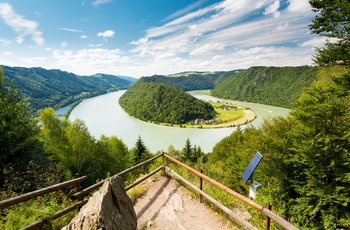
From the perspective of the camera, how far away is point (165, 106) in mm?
97812

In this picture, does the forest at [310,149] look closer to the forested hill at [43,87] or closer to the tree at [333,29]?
the tree at [333,29]

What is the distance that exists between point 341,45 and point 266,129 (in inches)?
280

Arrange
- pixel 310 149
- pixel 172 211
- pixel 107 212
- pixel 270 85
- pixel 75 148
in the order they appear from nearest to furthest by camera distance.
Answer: pixel 107 212
pixel 172 211
pixel 310 149
pixel 75 148
pixel 270 85

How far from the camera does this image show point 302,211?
9422 mm

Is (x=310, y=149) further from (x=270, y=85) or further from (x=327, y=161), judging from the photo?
(x=270, y=85)

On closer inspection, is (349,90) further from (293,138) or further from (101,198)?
(101,198)

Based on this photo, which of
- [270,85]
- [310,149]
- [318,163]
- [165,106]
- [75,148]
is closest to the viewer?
[318,163]

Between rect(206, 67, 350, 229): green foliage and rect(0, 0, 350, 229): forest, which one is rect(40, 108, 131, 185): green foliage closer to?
rect(0, 0, 350, 229): forest

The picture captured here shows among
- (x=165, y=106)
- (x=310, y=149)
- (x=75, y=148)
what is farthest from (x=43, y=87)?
(x=310, y=149)

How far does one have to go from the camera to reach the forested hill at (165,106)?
91000 millimetres

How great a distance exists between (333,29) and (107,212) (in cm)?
1199

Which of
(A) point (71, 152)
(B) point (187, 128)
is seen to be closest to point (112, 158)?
(A) point (71, 152)

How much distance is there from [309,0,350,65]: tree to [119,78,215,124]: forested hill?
7780cm

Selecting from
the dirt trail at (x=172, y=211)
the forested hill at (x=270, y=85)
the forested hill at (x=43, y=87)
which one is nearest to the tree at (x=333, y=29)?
the dirt trail at (x=172, y=211)
